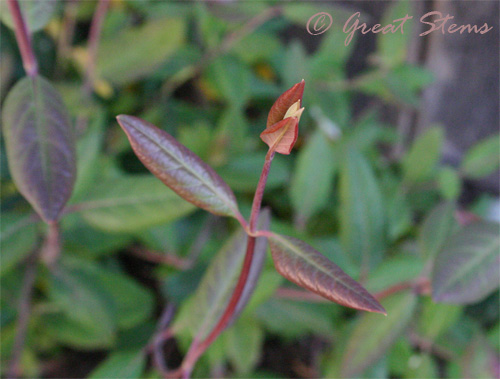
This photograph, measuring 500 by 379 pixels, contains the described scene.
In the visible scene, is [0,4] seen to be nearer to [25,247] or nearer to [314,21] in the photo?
[25,247]

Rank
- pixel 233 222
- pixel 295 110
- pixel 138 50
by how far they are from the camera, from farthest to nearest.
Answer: pixel 233 222
pixel 138 50
pixel 295 110

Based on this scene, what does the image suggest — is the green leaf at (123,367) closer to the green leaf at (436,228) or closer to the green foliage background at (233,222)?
the green foliage background at (233,222)

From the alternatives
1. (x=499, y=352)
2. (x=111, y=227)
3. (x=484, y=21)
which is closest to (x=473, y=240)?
(x=499, y=352)

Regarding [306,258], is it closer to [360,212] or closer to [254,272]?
[254,272]

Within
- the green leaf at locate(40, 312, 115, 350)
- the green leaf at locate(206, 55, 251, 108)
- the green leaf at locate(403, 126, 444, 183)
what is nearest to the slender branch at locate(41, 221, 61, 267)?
the green leaf at locate(40, 312, 115, 350)

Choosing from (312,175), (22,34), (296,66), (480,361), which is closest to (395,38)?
(296,66)
